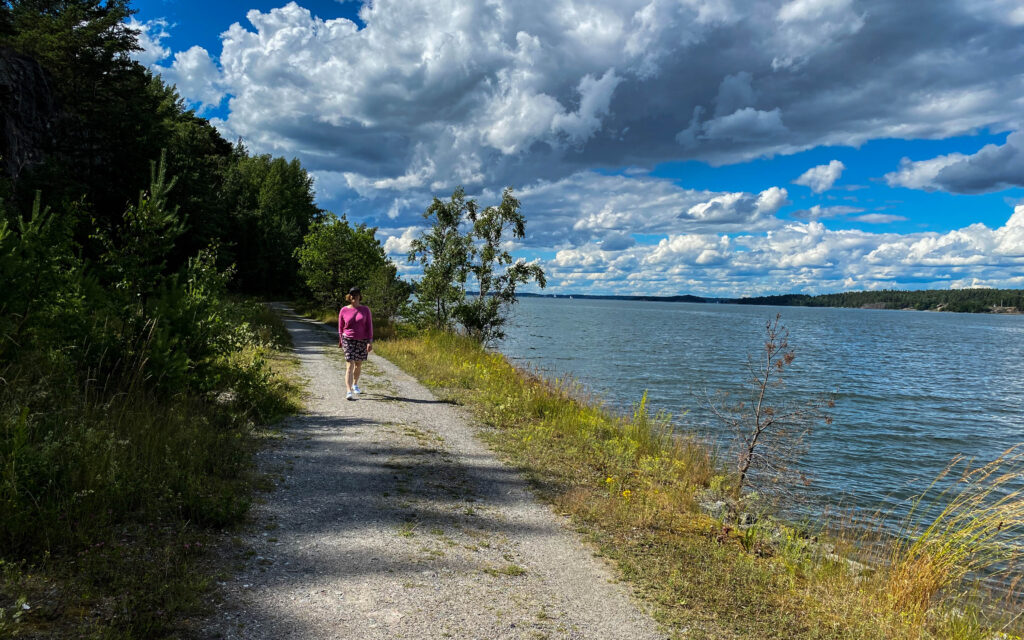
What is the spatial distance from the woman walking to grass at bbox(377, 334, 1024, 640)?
3203 millimetres

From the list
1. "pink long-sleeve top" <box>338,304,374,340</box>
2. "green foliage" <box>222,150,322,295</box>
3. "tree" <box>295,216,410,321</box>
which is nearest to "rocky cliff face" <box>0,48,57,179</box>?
"tree" <box>295,216,410,321</box>

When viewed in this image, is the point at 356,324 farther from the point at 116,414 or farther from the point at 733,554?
the point at 733,554

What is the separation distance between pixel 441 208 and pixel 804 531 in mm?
17202

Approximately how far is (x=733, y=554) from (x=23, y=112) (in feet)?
92.7

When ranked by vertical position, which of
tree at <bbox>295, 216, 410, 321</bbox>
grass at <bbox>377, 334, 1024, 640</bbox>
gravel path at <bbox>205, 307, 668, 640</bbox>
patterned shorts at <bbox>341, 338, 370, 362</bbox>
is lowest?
grass at <bbox>377, 334, 1024, 640</bbox>

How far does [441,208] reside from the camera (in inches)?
837

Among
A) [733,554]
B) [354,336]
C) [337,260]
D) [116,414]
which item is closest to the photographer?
[733,554]

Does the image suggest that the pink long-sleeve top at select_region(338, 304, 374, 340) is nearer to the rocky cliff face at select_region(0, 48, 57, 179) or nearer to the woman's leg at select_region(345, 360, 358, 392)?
the woman's leg at select_region(345, 360, 358, 392)

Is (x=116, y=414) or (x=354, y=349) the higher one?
(x=354, y=349)

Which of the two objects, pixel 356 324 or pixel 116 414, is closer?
pixel 116 414

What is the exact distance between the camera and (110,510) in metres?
4.00

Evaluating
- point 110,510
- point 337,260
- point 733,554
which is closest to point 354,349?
point 110,510

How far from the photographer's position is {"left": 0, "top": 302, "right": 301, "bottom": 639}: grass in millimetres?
3008

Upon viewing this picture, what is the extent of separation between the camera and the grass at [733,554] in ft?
13.2
